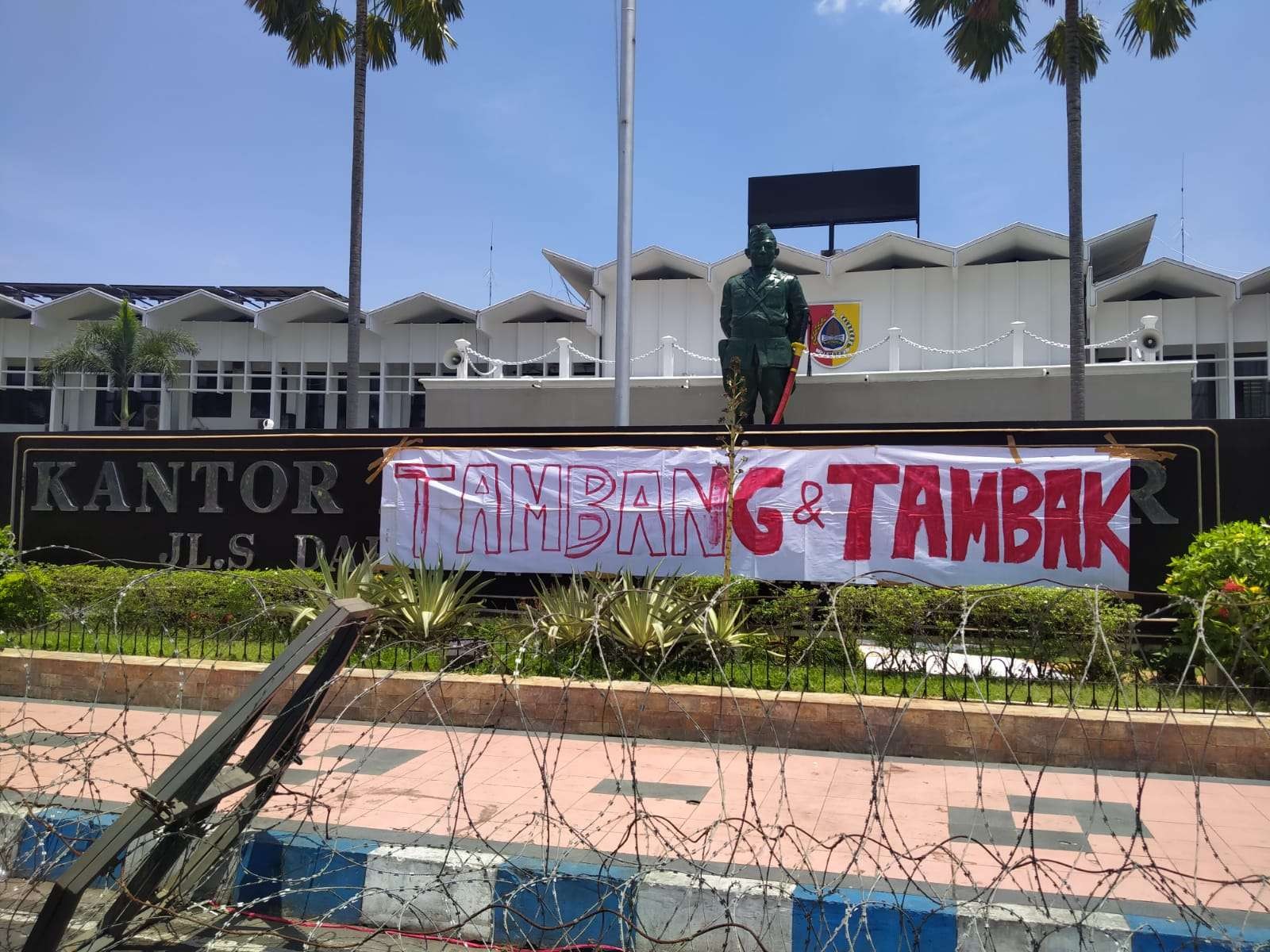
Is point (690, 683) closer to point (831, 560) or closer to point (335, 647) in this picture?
point (831, 560)

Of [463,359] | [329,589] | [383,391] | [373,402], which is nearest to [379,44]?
[463,359]

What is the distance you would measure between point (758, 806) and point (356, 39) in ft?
61.6

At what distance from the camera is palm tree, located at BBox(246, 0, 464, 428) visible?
20.1 metres

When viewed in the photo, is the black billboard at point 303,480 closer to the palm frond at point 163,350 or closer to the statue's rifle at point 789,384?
the statue's rifle at point 789,384

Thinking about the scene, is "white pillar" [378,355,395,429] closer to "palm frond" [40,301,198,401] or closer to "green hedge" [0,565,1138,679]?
"palm frond" [40,301,198,401]

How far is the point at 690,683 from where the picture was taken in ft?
28.2

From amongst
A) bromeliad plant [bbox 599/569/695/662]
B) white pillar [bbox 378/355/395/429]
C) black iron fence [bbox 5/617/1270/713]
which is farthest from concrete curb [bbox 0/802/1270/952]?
white pillar [bbox 378/355/395/429]

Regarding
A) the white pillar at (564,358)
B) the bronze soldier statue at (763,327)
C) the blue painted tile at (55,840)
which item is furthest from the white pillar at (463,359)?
the blue painted tile at (55,840)

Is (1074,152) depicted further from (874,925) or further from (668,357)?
(874,925)

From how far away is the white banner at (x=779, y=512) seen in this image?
10.3m

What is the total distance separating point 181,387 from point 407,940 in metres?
30.6

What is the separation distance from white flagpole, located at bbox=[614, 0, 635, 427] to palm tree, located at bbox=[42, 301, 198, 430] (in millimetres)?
19773

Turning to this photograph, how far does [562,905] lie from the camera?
16.2ft

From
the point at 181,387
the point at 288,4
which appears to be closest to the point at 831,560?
the point at 288,4
